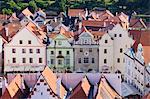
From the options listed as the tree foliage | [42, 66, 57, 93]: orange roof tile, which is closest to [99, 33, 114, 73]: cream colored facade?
[42, 66, 57, 93]: orange roof tile

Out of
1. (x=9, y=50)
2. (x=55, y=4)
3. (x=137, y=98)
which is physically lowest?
(x=137, y=98)

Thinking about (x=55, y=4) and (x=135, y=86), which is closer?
(x=135, y=86)

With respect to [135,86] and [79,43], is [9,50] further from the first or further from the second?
[135,86]

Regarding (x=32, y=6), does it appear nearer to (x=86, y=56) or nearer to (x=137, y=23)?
(x=137, y=23)

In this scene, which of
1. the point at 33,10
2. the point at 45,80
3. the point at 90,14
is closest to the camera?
the point at 45,80

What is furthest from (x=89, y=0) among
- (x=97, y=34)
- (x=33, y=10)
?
(x=97, y=34)

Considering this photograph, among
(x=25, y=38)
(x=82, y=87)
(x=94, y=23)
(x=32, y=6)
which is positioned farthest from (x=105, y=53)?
(x=32, y=6)

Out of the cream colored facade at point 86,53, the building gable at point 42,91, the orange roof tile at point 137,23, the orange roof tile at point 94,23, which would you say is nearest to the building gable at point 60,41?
the cream colored facade at point 86,53

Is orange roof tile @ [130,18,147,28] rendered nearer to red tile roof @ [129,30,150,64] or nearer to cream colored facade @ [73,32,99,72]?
red tile roof @ [129,30,150,64]
